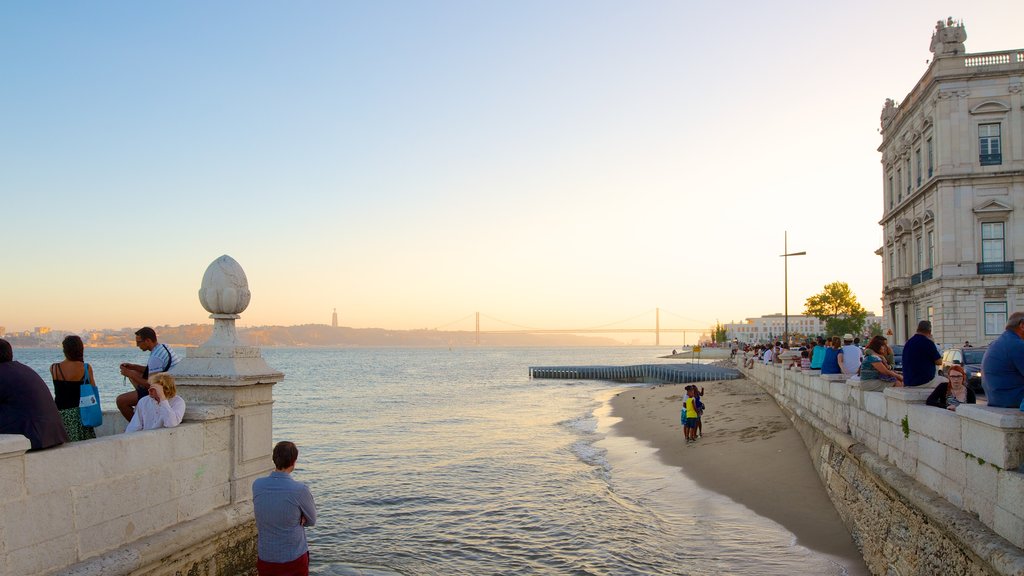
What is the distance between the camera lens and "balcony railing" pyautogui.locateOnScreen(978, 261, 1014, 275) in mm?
35406

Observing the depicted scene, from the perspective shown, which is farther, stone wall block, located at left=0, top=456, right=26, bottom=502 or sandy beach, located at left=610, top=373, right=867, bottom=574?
sandy beach, located at left=610, top=373, right=867, bottom=574

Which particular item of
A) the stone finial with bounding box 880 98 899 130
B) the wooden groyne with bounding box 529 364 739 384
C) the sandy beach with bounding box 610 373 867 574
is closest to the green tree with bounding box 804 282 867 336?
the wooden groyne with bounding box 529 364 739 384

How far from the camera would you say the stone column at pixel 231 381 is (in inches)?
267

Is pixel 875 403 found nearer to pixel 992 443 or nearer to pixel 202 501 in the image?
pixel 992 443

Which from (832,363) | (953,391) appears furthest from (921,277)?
(953,391)

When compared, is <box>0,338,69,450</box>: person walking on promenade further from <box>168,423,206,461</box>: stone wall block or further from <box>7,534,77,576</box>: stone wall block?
<box>168,423,206,461</box>: stone wall block

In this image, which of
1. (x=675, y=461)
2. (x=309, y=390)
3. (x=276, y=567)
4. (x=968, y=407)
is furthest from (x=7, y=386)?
(x=309, y=390)

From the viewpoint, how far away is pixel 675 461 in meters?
18.1

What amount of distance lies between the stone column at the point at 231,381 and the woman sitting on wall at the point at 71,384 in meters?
0.83

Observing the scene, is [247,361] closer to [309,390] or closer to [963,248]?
[963,248]

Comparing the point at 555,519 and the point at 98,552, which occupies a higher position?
the point at 98,552

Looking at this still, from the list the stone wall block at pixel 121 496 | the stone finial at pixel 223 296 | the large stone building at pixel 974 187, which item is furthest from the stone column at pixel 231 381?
the large stone building at pixel 974 187

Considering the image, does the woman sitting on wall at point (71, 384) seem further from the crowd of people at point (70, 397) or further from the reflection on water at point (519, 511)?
the reflection on water at point (519, 511)

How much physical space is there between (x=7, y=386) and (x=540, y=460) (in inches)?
636
